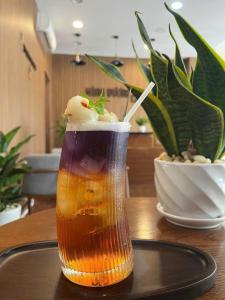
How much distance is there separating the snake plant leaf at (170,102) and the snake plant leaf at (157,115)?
0.05ft

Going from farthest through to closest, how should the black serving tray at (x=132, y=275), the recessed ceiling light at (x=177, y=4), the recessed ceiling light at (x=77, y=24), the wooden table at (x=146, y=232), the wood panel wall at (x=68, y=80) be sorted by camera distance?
the wood panel wall at (x=68, y=80) → the recessed ceiling light at (x=77, y=24) → the recessed ceiling light at (x=177, y=4) → the wooden table at (x=146, y=232) → the black serving tray at (x=132, y=275)

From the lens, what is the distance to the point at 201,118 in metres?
0.72

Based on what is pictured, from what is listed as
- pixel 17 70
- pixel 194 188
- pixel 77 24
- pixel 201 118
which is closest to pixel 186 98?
pixel 201 118

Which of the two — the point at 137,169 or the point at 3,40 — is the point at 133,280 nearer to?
the point at 3,40

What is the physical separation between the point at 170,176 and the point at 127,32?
18.4 ft

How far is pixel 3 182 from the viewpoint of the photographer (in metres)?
1.87

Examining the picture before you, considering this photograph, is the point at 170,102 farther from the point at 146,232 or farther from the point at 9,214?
the point at 9,214

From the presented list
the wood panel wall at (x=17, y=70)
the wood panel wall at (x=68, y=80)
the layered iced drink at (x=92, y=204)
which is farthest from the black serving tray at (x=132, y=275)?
the wood panel wall at (x=68, y=80)

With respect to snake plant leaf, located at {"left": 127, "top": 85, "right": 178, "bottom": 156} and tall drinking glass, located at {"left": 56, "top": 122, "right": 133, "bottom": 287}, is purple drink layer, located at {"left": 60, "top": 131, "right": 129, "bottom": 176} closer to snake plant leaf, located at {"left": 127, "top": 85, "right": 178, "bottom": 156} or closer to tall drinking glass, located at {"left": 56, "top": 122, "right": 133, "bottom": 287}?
tall drinking glass, located at {"left": 56, "top": 122, "right": 133, "bottom": 287}

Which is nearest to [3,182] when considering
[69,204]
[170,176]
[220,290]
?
[170,176]

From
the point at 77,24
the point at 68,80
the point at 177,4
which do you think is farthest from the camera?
the point at 68,80

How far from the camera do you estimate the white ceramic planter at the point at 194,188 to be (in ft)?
2.38

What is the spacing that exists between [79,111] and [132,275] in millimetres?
297

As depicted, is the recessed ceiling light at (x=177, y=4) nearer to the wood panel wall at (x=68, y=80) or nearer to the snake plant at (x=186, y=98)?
the wood panel wall at (x=68, y=80)
